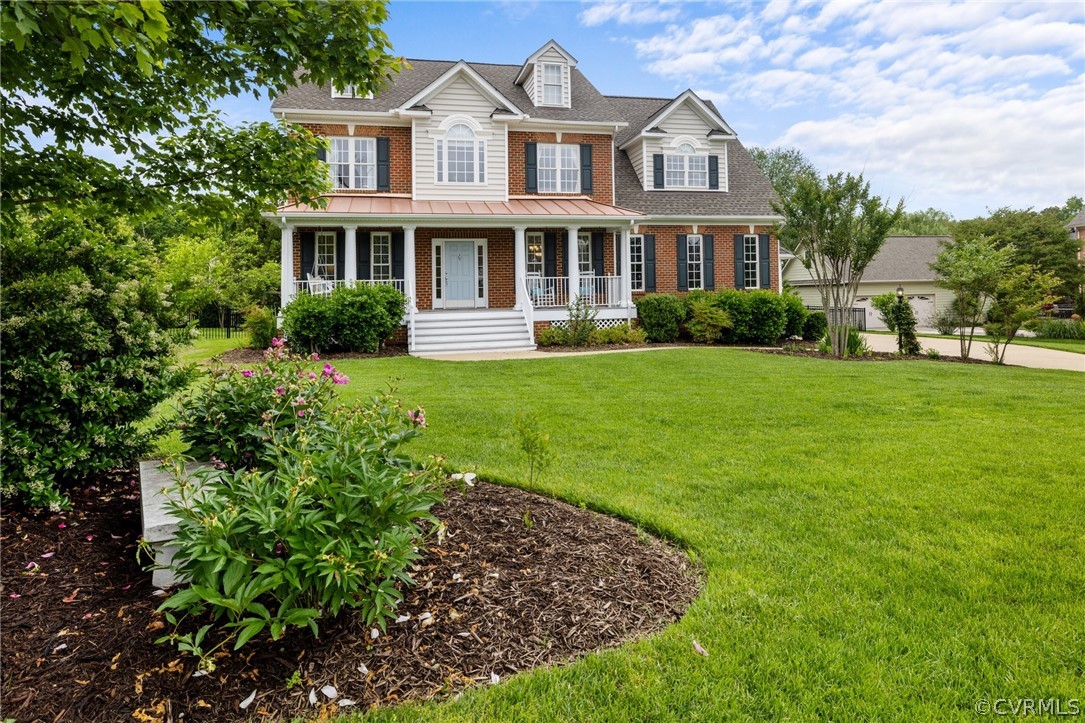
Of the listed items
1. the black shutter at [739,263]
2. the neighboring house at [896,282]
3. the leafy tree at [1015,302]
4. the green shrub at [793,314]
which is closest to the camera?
the leafy tree at [1015,302]

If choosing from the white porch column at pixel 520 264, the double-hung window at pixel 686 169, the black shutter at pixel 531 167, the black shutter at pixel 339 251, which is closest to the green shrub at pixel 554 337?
the white porch column at pixel 520 264

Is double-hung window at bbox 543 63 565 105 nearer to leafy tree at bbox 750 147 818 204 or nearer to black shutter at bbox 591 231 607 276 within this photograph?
black shutter at bbox 591 231 607 276

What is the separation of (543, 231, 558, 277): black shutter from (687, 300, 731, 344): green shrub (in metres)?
4.51

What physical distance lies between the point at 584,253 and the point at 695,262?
154 inches

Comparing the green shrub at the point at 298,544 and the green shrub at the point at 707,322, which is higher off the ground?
the green shrub at the point at 707,322

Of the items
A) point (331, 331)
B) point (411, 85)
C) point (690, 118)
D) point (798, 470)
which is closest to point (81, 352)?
point (798, 470)

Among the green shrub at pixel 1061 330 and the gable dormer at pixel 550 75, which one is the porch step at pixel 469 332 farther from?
the green shrub at pixel 1061 330

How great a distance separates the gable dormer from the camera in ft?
64.1

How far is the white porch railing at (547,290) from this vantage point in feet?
58.6

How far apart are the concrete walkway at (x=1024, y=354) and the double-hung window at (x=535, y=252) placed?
32.8ft

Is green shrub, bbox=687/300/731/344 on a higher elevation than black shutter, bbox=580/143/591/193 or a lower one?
lower

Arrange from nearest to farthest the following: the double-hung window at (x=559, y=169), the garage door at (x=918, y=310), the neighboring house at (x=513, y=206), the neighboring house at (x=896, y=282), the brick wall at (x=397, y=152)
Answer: the neighboring house at (x=513, y=206), the brick wall at (x=397, y=152), the double-hung window at (x=559, y=169), the garage door at (x=918, y=310), the neighboring house at (x=896, y=282)

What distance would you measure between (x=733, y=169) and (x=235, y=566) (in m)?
22.9

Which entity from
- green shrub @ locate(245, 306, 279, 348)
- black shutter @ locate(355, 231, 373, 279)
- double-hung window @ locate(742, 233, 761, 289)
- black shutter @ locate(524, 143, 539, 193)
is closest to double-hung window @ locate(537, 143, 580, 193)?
black shutter @ locate(524, 143, 539, 193)
